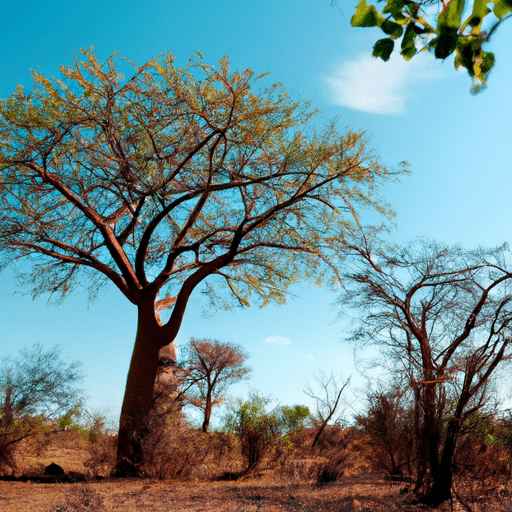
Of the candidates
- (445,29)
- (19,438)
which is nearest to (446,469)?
(445,29)

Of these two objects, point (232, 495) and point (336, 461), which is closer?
point (232, 495)

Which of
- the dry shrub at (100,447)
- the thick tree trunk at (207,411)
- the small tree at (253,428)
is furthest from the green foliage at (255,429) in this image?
the thick tree trunk at (207,411)

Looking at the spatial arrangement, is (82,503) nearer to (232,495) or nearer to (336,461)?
(232,495)

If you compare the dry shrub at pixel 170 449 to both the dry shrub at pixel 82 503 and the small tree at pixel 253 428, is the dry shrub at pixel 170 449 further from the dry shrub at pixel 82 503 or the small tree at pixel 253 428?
the dry shrub at pixel 82 503

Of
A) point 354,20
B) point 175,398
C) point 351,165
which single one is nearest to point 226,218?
point 351,165

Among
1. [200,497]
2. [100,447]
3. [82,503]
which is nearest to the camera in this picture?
[82,503]

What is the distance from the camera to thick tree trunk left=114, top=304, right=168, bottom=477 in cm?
962

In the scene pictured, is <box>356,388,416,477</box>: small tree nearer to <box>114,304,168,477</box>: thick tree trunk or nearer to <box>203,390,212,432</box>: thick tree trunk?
<box>114,304,168,477</box>: thick tree trunk

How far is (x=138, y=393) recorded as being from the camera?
33.8 ft

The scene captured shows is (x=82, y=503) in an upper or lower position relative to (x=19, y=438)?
lower

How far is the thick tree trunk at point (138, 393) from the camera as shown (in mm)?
9625

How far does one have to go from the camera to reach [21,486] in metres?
8.43

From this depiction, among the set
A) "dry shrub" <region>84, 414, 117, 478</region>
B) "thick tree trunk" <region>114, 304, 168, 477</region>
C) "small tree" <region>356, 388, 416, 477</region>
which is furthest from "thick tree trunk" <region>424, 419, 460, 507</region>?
"dry shrub" <region>84, 414, 117, 478</region>

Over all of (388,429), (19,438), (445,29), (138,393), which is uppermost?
(445,29)
